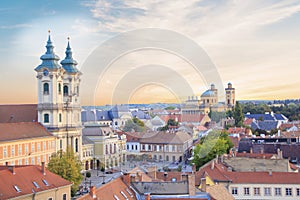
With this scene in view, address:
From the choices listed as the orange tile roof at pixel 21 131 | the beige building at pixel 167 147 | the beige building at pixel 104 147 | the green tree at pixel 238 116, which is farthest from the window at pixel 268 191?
the green tree at pixel 238 116

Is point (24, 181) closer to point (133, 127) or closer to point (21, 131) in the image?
point (21, 131)

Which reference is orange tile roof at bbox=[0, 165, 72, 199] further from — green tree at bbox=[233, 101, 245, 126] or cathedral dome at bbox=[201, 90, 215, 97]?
green tree at bbox=[233, 101, 245, 126]

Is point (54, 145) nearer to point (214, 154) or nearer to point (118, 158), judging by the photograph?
point (118, 158)

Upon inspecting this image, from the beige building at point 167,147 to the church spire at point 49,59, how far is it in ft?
86.7

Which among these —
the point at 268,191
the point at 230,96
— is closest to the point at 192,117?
the point at 230,96

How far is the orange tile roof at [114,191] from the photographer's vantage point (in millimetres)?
27375

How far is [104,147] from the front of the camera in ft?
240

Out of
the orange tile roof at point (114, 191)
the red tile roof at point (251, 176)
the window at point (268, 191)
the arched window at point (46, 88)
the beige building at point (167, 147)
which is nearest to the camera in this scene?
the orange tile roof at point (114, 191)

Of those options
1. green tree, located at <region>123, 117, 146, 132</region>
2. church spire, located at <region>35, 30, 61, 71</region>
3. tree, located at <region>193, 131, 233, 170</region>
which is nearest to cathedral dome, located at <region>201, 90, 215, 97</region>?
green tree, located at <region>123, 117, 146, 132</region>

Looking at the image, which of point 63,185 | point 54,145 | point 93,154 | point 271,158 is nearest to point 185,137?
point 93,154

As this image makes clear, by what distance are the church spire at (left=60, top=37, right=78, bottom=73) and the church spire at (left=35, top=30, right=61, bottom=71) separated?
501cm

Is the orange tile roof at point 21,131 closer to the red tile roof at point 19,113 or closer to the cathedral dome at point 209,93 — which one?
the red tile roof at point 19,113

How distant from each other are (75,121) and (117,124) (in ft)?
158

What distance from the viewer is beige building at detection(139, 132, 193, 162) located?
8056 cm
